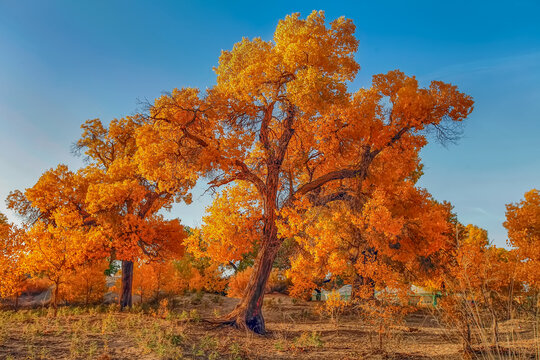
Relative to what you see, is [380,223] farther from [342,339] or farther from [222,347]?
[222,347]

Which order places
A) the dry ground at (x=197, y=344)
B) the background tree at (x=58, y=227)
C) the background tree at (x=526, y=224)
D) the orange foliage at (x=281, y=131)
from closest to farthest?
the dry ground at (x=197, y=344) → the orange foliage at (x=281, y=131) → the background tree at (x=58, y=227) → the background tree at (x=526, y=224)

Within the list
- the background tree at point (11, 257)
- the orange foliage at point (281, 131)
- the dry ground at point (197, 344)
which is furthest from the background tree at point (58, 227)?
the orange foliage at point (281, 131)

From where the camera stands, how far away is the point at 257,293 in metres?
13.5

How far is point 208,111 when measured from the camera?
41.7ft

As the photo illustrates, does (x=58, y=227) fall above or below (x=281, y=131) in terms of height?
below

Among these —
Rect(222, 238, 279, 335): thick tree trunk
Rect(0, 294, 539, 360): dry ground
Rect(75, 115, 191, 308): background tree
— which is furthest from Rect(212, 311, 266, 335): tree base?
Rect(75, 115, 191, 308): background tree

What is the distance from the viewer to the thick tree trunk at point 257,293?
1330cm

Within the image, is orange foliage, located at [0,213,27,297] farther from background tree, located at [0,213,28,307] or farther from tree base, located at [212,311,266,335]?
tree base, located at [212,311,266,335]

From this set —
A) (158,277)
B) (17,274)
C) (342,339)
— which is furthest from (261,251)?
(158,277)

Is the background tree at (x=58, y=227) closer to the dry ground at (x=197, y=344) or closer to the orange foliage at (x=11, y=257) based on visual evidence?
the orange foliage at (x=11, y=257)

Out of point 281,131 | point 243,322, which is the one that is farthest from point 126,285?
point 281,131

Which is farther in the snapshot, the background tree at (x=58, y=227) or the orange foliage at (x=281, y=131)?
the background tree at (x=58, y=227)

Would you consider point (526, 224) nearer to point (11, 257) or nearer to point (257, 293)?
point (257, 293)

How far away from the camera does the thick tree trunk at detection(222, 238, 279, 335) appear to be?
13305 mm
